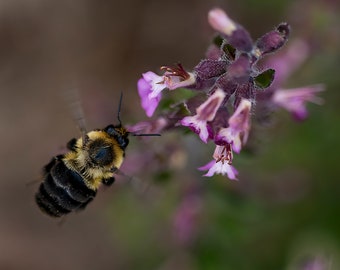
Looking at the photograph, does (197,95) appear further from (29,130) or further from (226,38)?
(29,130)

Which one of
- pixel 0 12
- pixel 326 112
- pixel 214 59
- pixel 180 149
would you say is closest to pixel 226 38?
pixel 214 59

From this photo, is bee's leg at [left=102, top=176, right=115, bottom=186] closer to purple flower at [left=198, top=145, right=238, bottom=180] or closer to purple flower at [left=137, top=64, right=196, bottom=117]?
purple flower at [left=137, top=64, right=196, bottom=117]

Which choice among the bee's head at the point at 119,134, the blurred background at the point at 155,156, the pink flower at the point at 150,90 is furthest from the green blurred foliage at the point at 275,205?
the pink flower at the point at 150,90

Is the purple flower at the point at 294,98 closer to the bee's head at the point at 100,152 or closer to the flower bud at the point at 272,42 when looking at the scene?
the flower bud at the point at 272,42

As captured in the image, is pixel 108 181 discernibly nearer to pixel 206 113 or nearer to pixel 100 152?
pixel 100 152

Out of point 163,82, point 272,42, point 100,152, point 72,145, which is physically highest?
point 272,42

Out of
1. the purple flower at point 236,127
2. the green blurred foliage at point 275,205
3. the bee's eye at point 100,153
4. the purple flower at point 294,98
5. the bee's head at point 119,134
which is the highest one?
the green blurred foliage at point 275,205

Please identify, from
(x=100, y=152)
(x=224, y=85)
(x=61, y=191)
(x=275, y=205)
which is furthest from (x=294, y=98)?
(x=275, y=205)

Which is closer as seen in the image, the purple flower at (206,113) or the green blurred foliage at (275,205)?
the purple flower at (206,113)
